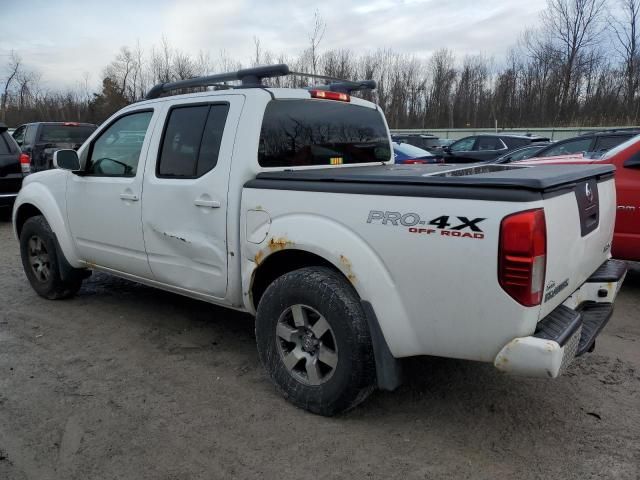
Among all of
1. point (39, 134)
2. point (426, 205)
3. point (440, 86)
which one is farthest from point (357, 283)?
point (440, 86)

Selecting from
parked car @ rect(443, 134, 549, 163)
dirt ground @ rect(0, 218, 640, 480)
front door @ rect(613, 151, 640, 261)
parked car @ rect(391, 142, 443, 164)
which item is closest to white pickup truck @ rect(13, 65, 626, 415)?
dirt ground @ rect(0, 218, 640, 480)

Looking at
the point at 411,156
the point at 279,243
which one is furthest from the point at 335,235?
the point at 411,156

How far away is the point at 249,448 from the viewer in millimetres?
2836

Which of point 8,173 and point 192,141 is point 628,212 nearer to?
point 192,141

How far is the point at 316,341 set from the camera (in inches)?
122

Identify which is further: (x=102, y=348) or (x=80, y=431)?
(x=102, y=348)

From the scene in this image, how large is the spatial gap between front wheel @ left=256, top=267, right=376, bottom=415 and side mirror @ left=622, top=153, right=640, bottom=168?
385 cm

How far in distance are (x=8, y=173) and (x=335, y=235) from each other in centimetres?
894

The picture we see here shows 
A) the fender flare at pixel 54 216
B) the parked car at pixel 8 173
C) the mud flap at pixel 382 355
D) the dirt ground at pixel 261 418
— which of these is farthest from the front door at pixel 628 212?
the parked car at pixel 8 173

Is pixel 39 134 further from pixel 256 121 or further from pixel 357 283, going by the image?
pixel 357 283

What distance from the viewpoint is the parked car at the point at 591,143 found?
753cm

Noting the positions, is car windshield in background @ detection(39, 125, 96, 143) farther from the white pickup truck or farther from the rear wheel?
the white pickup truck

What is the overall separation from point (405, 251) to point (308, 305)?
72 cm

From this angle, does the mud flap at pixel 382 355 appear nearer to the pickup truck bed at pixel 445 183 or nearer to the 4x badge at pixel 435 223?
the 4x badge at pixel 435 223
